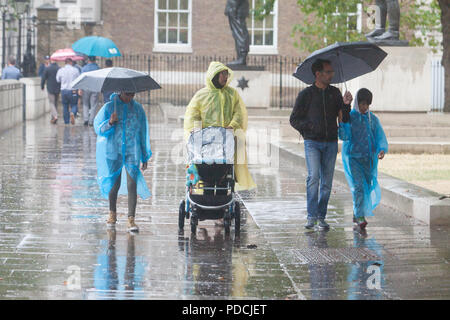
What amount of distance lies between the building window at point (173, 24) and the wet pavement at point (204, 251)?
26465mm

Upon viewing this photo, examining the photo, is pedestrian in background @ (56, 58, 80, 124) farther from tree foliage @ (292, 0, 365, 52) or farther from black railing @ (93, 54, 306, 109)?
black railing @ (93, 54, 306, 109)

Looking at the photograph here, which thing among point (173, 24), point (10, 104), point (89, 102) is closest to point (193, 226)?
point (10, 104)

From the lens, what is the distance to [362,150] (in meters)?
10.3

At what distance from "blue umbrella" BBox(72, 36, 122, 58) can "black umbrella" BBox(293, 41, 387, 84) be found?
14.7m

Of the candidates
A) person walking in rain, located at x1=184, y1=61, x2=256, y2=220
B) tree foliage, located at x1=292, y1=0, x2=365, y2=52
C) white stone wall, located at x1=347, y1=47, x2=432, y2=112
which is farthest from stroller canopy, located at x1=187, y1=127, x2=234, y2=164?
tree foliage, located at x1=292, y1=0, x2=365, y2=52

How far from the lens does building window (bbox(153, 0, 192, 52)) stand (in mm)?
39750

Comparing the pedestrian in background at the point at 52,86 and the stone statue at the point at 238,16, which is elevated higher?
the stone statue at the point at 238,16

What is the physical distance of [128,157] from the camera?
10133mm

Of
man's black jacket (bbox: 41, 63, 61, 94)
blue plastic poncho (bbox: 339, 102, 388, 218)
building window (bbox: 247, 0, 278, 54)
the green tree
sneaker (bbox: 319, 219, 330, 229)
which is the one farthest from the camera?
building window (bbox: 247, 0, 278, 54)

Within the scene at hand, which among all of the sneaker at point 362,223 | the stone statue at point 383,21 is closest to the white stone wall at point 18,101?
the stone statue at point 383,21

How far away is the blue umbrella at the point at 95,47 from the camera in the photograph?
2456cm

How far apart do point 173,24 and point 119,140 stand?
30.4 meters

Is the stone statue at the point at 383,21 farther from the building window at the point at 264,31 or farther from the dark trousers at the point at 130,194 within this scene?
the building window at the point at 264,31

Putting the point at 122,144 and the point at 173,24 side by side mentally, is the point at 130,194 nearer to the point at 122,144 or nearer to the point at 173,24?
the point at 122,144
